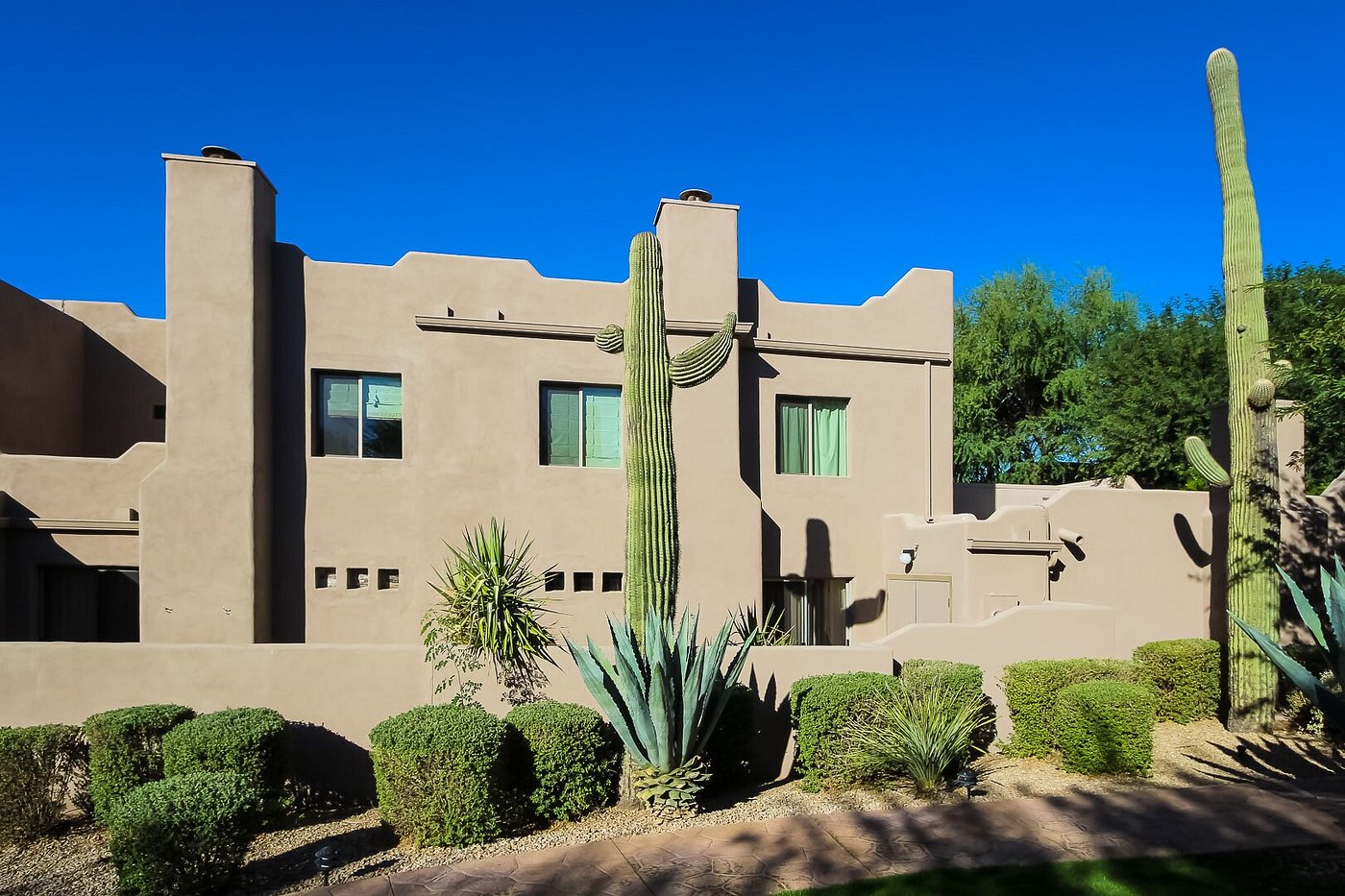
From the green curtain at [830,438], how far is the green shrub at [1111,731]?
7126mm

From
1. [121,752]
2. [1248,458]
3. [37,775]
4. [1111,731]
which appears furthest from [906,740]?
[37,775]

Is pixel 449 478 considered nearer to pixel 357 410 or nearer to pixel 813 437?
pixel 357 410

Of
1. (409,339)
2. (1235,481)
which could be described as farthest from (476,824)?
(1235,481)

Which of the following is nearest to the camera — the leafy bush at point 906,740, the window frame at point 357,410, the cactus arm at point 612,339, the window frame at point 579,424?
the leafy bush at point 906,740

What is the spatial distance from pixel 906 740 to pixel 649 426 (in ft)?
13.8

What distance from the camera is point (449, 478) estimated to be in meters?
14.2

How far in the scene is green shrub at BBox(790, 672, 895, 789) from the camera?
9594 mm

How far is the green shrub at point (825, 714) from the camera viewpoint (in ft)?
31.5

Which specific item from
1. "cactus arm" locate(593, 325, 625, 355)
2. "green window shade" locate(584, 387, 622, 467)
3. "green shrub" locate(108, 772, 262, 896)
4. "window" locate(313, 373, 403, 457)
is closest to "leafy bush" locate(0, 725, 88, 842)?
"green shrub" locate(108, 772, 262, 896)

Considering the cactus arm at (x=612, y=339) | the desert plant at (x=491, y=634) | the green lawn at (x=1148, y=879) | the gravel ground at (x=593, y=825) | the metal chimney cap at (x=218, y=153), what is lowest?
the gravel ground at (x=593, y=825)

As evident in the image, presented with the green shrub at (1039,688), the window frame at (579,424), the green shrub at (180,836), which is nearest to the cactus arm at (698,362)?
the window frame at (579,424)

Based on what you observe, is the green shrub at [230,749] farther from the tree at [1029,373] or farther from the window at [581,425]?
the tree at [1029,373]

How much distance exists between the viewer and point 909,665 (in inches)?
438

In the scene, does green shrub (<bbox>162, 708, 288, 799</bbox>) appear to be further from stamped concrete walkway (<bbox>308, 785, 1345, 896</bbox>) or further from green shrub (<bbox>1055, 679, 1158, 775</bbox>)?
green shrub (<bbox>1055, 679, 1158, 775</bbox>)
